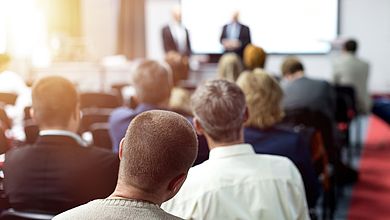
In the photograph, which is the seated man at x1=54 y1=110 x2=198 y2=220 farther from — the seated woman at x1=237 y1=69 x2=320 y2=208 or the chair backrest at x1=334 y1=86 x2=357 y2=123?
the chair backrest at x1=334 y1=86 x2=357 y2=123

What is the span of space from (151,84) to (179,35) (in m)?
6.09

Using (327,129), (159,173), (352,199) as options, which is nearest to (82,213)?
(159,173)

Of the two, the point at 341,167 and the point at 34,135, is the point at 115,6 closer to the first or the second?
the point at 341,167

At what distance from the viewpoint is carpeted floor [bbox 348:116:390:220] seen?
4.44 metres

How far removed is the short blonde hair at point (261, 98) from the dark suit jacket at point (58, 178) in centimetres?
94

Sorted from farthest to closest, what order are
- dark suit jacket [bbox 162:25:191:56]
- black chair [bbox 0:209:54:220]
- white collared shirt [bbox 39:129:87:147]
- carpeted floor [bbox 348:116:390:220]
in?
dark suit jacket [bbox 162:25:191:56] → carpeted floor [bbox 348:116:390:220] → white collared shirt [bbox 39:129:87:147] → black chair [bbox 0:209:54:220]

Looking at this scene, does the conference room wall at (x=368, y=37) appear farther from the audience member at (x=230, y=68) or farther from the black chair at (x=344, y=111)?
the audience member at (x=230, y=68)

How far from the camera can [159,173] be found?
1.19 meters

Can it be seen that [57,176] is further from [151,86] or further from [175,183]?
[151,86]

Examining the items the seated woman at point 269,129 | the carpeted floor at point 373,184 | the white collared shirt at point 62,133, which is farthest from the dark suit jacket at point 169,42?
the white collared shirt at point 62,133

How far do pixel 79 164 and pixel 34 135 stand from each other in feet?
3.24

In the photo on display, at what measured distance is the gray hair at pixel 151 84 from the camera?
332 centimetres

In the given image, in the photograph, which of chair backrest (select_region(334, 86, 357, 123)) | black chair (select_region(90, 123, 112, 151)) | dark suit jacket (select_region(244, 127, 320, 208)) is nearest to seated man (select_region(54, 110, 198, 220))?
dark suit jacket (select_region(244, 127, 320, 208))

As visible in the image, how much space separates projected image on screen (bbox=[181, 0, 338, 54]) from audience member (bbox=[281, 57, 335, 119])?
4733mm
